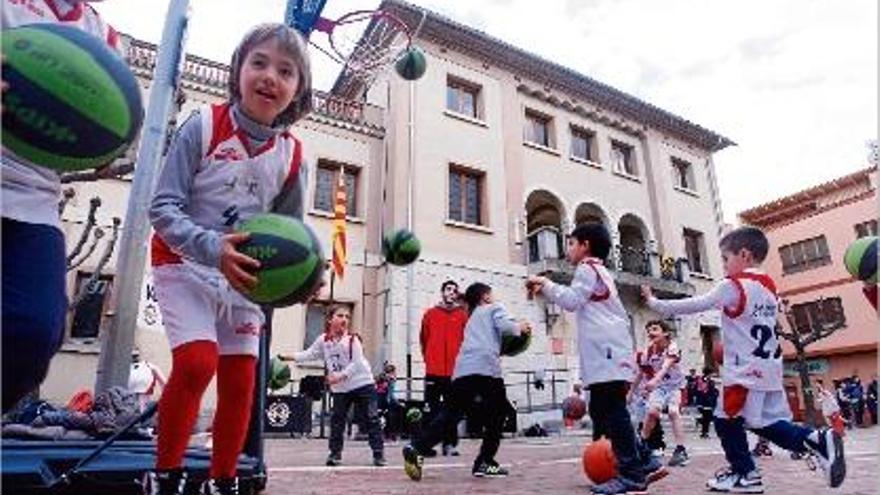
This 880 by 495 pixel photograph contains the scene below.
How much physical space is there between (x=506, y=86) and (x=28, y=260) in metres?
19.3

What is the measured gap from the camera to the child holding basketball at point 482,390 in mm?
5621

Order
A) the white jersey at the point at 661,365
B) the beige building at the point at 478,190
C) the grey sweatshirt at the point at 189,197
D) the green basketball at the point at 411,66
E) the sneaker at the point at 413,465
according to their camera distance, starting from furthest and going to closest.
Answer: the beige building at the point at 478,190, the green basketball at the point at 411,66, the white jersey at the point at 661,365, the sneaker at the point at 413,465, the grey sweatshirt at the point at 189,197

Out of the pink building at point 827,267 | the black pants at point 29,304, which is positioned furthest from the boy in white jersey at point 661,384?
the pink building at point 827,267

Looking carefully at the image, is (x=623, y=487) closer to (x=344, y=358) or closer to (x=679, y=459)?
(x=679, y=459)

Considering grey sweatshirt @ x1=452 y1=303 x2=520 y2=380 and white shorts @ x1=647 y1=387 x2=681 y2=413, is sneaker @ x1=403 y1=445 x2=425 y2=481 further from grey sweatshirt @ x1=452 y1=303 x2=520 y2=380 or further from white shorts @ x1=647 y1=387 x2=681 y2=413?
white shorts @ x1=647 y1=387 x2=681 y2=413

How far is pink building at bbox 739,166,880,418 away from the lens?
3241 centimetres

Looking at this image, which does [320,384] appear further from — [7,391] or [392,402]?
[7,391]

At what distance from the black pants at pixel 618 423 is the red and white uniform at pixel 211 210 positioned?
2.39m

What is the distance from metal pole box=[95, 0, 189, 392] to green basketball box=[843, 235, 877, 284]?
4.65 metres

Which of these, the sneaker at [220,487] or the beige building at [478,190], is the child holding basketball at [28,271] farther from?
the beige building at [478,190]

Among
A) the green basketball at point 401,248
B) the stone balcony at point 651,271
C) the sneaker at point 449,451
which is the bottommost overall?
the sneaker at point 449,451

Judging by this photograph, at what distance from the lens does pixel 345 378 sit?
744 cm

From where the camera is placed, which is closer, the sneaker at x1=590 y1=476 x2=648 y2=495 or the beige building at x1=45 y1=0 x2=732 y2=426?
the sneaker at x1=590 y1=476 x2=648 y2=495

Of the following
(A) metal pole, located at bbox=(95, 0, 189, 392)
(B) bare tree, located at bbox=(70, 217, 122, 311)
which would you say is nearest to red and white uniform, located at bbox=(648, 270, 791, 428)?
(A) metal pole, located at bbox=(95, 0, 189, 392)
